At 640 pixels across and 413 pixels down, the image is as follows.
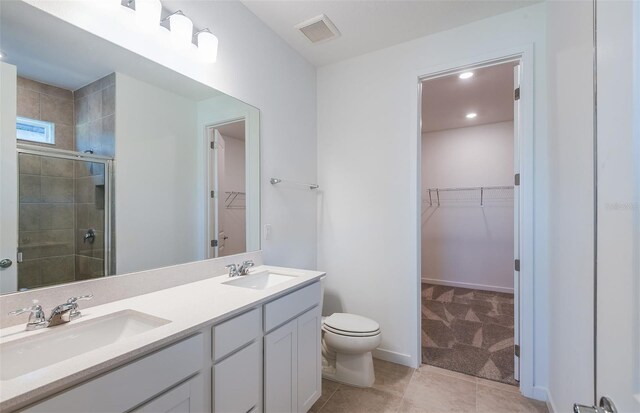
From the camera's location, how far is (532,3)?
1.92m

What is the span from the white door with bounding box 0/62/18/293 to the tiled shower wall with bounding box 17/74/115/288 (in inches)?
0.7

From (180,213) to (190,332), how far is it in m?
0.80

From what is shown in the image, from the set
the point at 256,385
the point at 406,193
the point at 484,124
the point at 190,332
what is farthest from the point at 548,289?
the point at 484,124

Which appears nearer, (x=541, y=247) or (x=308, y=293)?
(x=308, y=293)

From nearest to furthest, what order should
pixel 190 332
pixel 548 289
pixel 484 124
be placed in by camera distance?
pixel 190 332 → pixel 548 289 → pixel 484 124

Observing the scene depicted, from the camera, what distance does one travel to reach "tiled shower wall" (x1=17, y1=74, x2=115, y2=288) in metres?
1.04

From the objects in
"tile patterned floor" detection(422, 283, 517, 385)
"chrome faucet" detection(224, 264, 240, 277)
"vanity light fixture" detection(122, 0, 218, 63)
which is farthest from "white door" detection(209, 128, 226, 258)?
"tile patterned floor" detection(422, 283, 517, 385)

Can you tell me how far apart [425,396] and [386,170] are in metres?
1.69

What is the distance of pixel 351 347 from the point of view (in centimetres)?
198

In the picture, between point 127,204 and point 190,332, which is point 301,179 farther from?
point 190,332

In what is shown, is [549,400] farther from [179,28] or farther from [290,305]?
[179,28]

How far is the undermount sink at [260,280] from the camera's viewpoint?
5.55ft

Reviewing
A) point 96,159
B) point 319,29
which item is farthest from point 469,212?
point 96,159

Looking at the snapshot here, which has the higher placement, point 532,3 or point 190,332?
point 532,3
